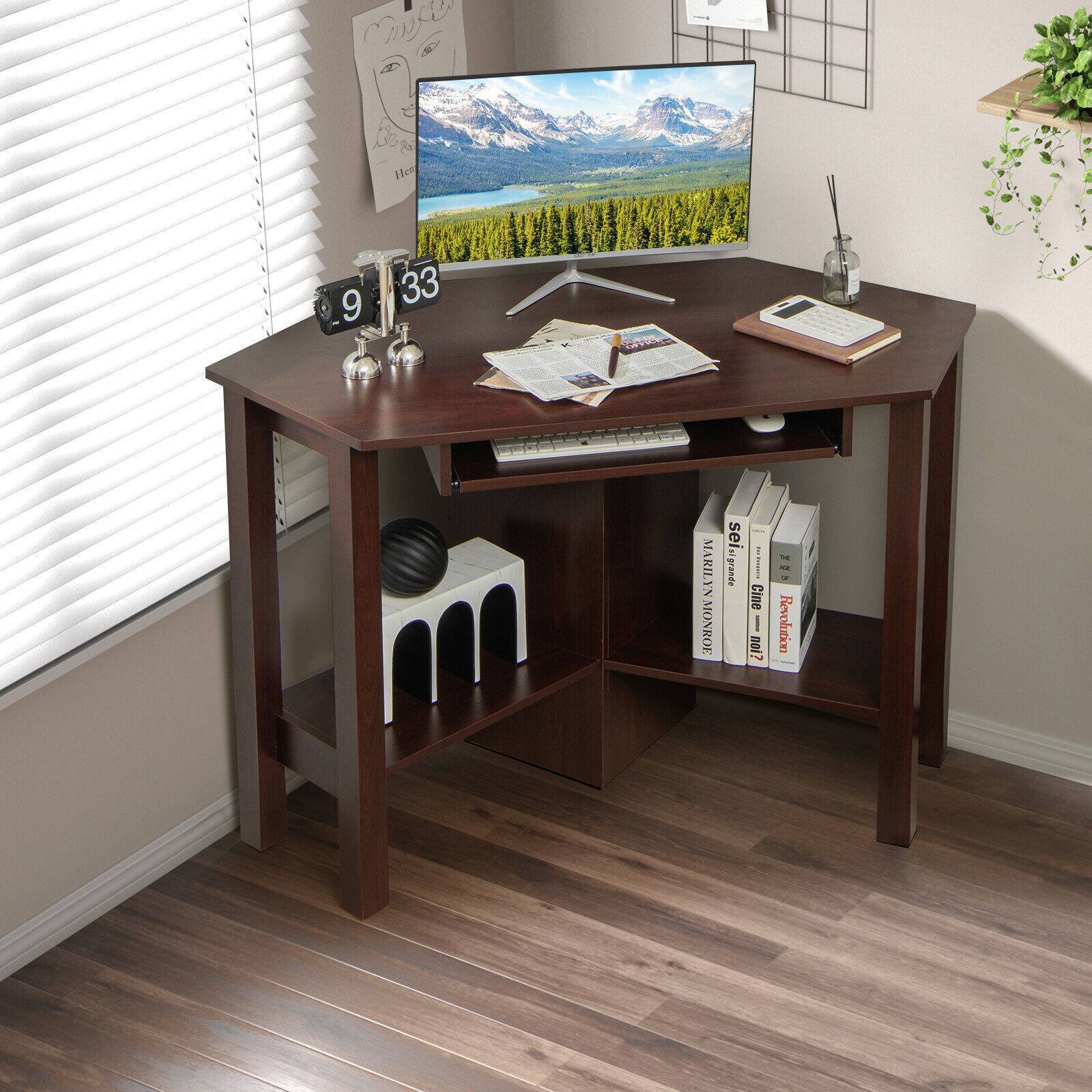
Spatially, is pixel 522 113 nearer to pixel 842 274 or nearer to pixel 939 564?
pixel 842 274

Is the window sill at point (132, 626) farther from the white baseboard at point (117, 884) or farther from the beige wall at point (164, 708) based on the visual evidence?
the white baseboard at point (117, 884)

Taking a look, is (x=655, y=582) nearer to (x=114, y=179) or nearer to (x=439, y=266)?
(x=439, y=266)

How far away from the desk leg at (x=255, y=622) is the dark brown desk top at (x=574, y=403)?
0.12 meters

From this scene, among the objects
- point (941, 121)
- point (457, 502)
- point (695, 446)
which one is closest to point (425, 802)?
point (457, 502)

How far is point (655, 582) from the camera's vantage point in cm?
288

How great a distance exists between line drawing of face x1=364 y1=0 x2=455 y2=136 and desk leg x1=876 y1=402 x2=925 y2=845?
1.10 m

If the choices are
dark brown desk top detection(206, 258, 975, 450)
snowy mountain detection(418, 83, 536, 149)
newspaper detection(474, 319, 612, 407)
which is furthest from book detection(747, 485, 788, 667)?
snowy mountain detection(418, 83, 536, 149)

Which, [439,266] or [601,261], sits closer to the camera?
[439,266]

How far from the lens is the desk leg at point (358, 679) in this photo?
2.26 metres

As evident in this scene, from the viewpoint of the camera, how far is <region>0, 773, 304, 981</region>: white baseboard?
2.41 metres

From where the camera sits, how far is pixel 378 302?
2.43 metres

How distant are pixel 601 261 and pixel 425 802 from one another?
45.7 inches

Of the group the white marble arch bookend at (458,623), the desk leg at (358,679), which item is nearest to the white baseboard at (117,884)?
the desk leg at (358,679)

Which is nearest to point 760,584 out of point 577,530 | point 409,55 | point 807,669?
point 807,669
